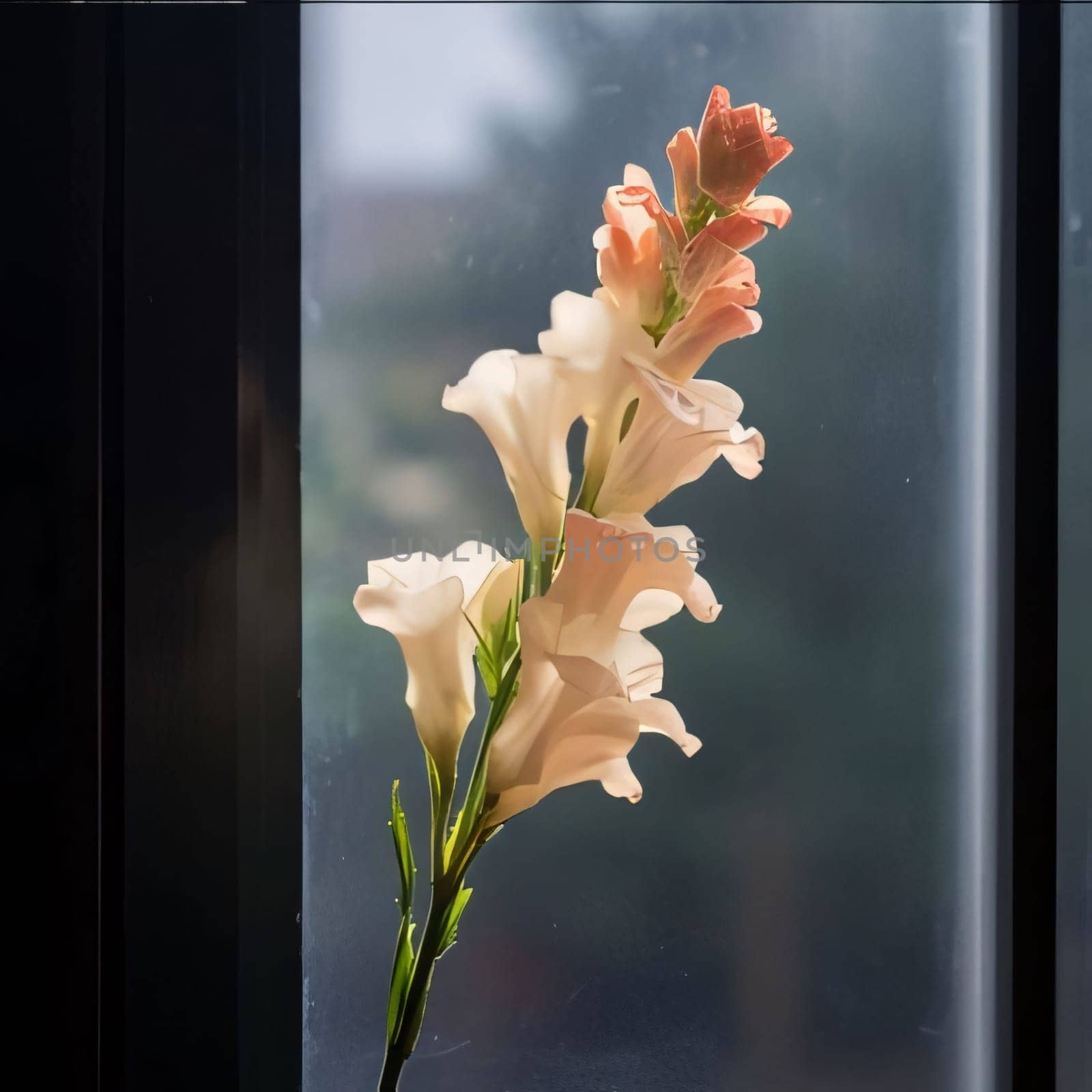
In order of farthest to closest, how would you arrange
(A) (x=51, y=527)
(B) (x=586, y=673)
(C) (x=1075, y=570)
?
1. (C) (x=1075, y=570)
2. (A) (x=51, y=527)
3. (B) (x=586, y=673)

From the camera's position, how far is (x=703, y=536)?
1.89 feet

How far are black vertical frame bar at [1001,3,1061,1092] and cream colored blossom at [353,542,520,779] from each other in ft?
1.48

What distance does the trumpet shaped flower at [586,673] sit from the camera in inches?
13.4

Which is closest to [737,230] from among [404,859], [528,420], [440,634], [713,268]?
[713,268]

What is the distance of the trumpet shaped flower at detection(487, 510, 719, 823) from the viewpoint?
34 cm

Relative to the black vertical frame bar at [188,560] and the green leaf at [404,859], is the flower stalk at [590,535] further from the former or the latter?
the black vertical frame bar at [188,560]

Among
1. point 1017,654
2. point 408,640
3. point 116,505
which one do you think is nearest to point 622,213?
point 408,640

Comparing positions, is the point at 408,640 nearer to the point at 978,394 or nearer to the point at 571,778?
the point at 571,778

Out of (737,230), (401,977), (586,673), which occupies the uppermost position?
(737,230)

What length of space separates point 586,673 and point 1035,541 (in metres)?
0.45

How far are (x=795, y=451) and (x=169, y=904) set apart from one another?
0.55 metres

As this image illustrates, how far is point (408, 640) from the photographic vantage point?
0.38 meters

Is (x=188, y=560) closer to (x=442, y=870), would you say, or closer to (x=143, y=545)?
(x=143, y=545)

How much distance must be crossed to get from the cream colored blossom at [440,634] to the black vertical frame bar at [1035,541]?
45cm
